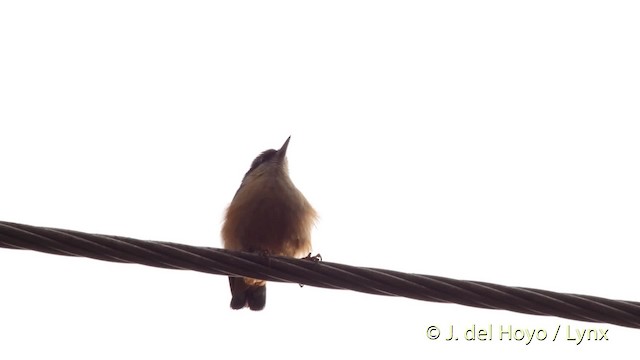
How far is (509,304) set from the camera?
3.48 meters

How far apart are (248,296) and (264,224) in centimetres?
71

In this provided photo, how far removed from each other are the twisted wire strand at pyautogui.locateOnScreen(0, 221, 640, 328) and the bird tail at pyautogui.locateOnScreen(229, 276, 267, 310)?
2.59 meters

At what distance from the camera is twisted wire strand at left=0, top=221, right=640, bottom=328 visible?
342cm

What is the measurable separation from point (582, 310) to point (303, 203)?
3.08m

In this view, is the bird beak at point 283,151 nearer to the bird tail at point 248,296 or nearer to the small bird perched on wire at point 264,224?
the small bird perched on wire at point 264,224

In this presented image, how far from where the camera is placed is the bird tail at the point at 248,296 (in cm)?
638

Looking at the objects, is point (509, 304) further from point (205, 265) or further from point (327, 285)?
point (205, 265)

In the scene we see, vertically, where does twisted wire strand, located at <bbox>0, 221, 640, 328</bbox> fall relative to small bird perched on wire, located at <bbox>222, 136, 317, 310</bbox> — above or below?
below

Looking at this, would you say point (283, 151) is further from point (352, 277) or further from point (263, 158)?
point (352, 277)

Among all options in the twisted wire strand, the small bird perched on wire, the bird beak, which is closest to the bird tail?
the small bird perched on wire

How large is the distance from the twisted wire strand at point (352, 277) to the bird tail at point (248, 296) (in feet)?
8.49

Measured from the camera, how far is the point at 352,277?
12.2 ft

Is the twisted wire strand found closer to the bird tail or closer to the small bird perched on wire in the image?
the small bird perched on wire

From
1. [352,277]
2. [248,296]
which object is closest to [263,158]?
[248,296]
